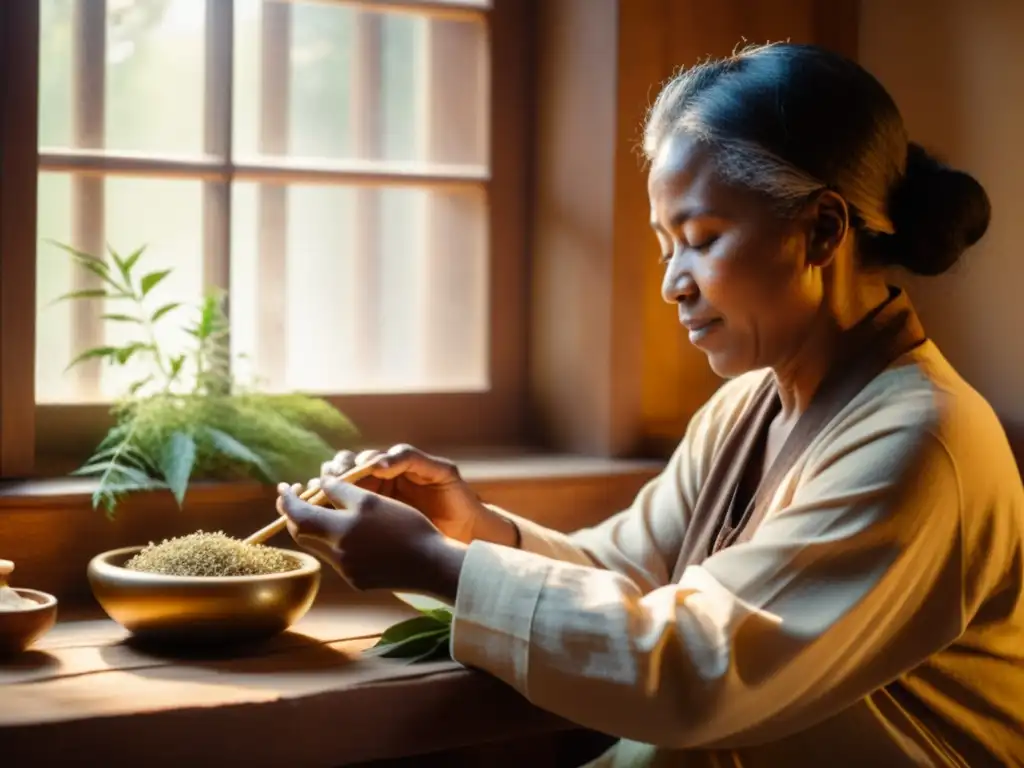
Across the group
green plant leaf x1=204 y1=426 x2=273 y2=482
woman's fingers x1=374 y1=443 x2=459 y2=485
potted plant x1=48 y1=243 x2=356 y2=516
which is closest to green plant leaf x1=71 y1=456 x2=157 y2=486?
potted plant x1=48 y1=243 x2=356 y2=516

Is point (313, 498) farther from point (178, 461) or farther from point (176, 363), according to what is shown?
point (176, 363)

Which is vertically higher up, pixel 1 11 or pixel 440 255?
pixel 1 11

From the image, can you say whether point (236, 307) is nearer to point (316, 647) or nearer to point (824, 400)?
point (316, 647)

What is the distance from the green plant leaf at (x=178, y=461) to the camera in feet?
5.66

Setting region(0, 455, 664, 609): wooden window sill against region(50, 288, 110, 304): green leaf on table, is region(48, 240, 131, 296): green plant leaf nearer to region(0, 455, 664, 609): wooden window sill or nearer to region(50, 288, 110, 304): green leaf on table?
region(50, 288, 110, 304): green leaf on table

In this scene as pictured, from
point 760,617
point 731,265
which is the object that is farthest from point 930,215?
point 760,617

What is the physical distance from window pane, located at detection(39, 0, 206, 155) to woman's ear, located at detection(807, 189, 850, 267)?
1.04 m

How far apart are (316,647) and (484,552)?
279 mm

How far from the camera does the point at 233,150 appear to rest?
2068 millimetres

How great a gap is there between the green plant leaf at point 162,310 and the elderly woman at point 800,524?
40cm

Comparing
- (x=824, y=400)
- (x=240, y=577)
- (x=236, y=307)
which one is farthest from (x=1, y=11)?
(x=824, y=400)

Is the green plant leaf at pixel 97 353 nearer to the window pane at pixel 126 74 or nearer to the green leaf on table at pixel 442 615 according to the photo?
the window pane at pixel 126 74

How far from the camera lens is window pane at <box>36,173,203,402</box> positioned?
195 cm

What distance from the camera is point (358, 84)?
7.10ft
